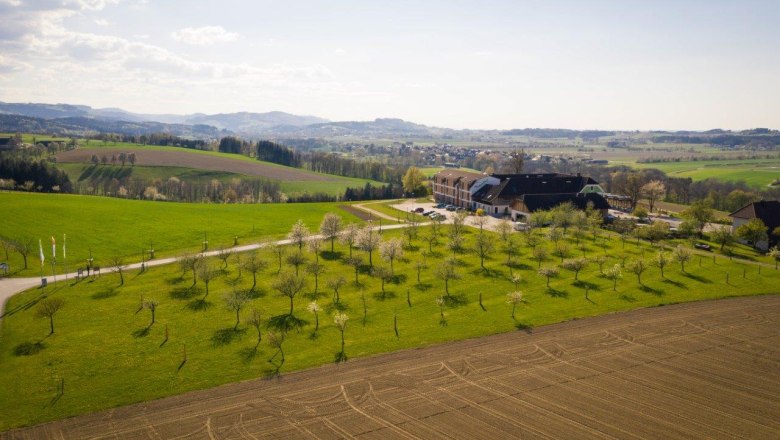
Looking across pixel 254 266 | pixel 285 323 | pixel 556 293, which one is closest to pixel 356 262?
pixel 254 266

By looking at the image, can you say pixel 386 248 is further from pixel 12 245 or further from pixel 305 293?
pixel 12 245

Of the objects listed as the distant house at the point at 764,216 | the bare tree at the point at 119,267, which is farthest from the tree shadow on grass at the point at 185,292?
the distant house at the point at 764,216

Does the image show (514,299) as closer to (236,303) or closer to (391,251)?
(391,251)

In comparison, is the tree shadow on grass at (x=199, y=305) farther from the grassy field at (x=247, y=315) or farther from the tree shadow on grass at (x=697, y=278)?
the tree shadow on grass at (x=697, y=278)

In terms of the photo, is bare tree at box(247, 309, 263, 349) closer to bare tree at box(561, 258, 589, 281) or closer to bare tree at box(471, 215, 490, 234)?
bare tree at box(561, 258, 589, 281)

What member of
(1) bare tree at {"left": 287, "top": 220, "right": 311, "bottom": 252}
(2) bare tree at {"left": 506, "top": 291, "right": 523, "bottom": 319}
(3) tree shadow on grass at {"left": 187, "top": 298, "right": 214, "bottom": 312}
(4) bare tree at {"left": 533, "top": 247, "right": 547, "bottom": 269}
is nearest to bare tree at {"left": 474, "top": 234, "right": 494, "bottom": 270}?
(4) bare tree at {"left": 533, "top": 247, "right": 547, "bottom": 269}
